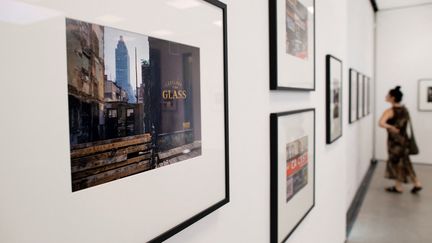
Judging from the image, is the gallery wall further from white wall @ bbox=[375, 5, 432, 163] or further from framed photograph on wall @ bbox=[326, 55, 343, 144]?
white wall @ bbox=[375, 5, 432, 163]

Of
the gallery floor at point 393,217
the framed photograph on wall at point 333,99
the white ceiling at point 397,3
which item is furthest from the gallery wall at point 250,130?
the white ceiling at point 397,3

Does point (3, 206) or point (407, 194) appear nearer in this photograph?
point (3, 206)

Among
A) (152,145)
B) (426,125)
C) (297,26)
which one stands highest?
(297,26)

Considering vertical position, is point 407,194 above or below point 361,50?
below

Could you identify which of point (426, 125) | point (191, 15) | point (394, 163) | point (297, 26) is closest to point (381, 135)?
point (426, 125)

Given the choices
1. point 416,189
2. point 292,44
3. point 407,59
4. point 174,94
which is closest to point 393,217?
point 416,189

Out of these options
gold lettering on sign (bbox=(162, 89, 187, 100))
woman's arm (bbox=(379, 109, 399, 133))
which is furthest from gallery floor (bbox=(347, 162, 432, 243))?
gold lettering on sign (bbox=(162, 89, 187, 100))

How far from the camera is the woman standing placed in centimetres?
471

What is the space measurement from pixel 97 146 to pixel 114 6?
0.23m

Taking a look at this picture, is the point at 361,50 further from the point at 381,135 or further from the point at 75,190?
the point at 75,190

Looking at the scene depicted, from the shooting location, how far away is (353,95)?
13.3 feet

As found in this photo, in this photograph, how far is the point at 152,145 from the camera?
0.62 meters

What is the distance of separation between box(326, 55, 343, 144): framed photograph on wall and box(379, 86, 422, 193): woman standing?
2.82m

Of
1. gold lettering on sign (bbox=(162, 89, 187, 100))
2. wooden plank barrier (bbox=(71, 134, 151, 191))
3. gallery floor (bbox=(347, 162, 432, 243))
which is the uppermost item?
gold lettering on sign (bbox=(162, 89, 187, 100))
